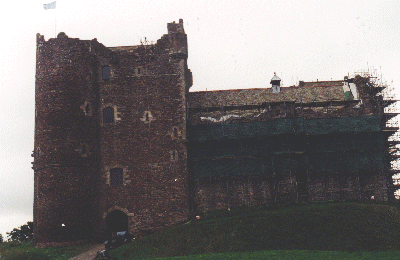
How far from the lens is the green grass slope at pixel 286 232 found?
2602 cm

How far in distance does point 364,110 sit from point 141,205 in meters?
21.6

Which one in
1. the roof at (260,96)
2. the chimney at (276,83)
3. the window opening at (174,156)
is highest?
the chimney at (276,83)

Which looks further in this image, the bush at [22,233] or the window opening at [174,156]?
the bush at [22,233]

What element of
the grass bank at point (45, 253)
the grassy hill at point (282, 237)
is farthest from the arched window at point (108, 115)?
the grassy hill at point (282, 237)

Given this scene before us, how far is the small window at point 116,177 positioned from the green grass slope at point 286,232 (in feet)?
22.8

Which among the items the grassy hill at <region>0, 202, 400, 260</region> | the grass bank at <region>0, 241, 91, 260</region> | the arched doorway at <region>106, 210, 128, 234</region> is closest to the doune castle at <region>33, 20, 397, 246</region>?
the arched doorway at <region>106, 210, 128, 234</region>

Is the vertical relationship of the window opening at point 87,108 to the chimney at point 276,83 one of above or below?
below

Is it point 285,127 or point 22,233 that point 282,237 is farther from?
point 22,233

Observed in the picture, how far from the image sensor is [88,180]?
35906mm

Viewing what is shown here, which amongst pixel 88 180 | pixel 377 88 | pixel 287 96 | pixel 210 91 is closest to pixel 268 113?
pixel 287 96

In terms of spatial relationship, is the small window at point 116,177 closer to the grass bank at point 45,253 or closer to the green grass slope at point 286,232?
the grass bank at point 45,253

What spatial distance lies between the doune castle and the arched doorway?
0.08 metres

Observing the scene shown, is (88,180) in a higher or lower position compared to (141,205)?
higher

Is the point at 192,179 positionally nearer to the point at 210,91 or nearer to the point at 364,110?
the point at 210,91
